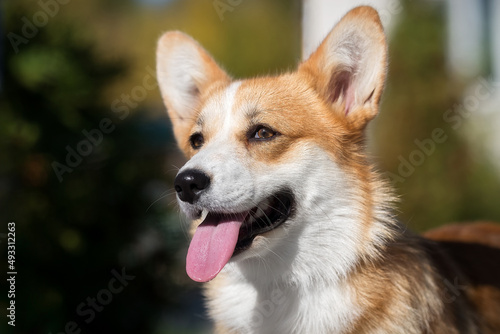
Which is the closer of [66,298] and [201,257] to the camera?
[201,257]

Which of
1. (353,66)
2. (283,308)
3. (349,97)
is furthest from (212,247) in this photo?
(353,66)

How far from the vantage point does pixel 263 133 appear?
2.88 meters

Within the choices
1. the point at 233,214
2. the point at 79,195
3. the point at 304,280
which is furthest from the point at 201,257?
the point at 79,195

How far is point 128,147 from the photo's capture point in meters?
4.41

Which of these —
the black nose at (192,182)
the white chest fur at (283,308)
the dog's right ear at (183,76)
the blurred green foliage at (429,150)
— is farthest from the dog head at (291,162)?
the blurred green foliage at (429,150)

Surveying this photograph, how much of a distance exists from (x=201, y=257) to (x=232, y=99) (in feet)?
2.79

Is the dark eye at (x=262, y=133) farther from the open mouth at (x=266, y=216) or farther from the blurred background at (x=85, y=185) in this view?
the blurred background at (x=85, y=185)

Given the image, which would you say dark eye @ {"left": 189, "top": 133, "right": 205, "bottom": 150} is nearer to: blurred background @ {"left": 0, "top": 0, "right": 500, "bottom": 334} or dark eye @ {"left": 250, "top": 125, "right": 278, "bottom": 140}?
dark eye @ {"left": 250, "top": 125, "right": 278, "bottom": 140}

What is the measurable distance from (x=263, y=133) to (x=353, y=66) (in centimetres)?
60

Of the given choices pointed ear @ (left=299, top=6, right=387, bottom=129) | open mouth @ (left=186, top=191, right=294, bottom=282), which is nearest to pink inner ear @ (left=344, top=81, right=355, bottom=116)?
pointed ear @ (left=299, top=6, right=387, bottom=129)

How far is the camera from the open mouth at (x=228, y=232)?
2629mm

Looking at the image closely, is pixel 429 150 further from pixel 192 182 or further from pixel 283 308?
pixel 192 182

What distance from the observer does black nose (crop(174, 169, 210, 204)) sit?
A: 8.33 feet

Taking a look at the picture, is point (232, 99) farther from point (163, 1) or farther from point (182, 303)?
point (163, 1)
